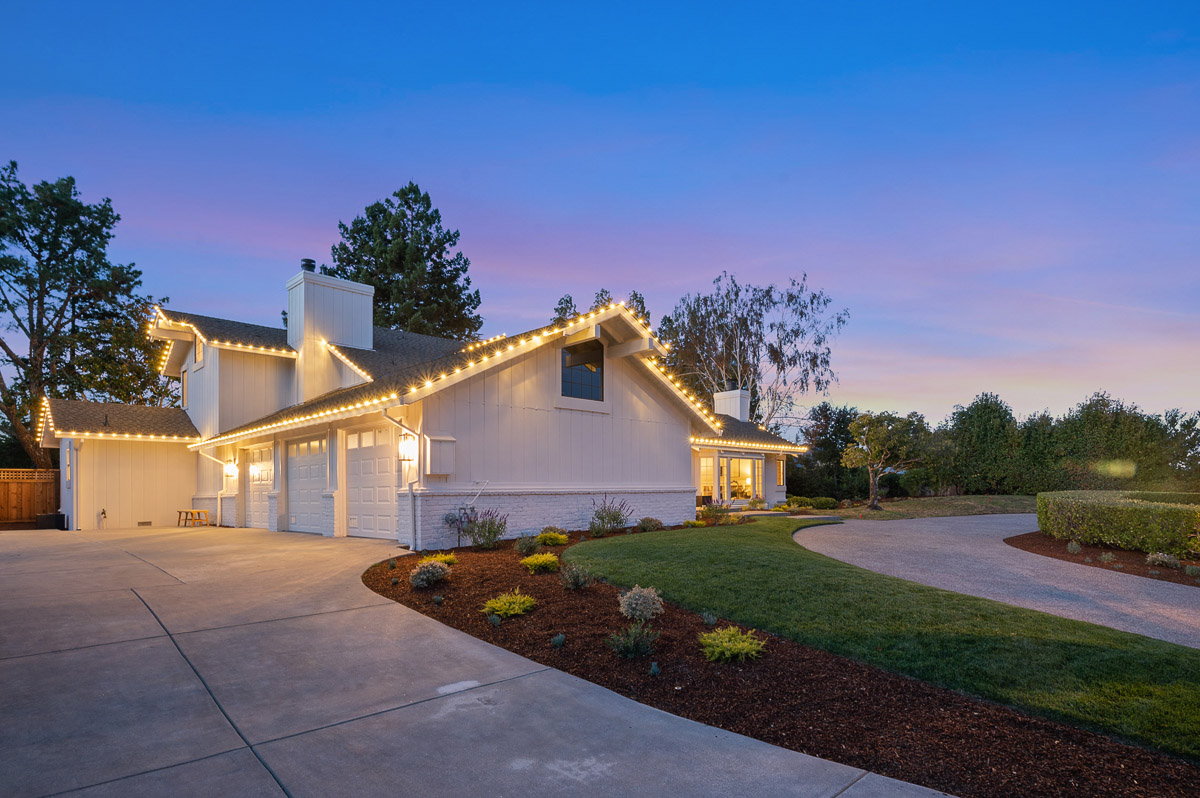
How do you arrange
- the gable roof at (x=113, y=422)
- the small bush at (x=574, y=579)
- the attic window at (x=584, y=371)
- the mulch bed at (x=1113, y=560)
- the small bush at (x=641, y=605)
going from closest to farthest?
the small bush at (x=641, y=605), the small bush at (x=574, y=579), the mulch bed at (x=1113, y=560), the attic window at (x=584, y=371), the gable roof at (x=113, y=422)

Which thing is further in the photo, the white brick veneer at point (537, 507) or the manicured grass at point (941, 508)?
the manicured grass at point (941, 508)

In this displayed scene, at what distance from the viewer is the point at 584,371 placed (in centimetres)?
1470

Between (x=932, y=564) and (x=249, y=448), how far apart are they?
729 inches

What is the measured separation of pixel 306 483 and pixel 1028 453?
29.6 metres

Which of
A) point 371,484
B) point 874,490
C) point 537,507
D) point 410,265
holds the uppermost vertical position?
point 410,265

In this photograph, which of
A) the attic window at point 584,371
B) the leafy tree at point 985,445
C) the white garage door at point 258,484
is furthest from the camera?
the leafy tree at point 985,445

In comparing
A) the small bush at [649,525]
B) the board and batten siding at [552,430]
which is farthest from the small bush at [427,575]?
the small bush at [649,525]

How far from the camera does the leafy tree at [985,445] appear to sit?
2880 cm

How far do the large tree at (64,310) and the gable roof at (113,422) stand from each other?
11.4 m

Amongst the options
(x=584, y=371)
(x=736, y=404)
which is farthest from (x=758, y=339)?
(x=584, y=371)

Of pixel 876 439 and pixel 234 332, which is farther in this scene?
pixel 876 439

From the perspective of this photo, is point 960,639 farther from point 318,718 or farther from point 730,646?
point 318,718

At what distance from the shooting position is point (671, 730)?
163 inches

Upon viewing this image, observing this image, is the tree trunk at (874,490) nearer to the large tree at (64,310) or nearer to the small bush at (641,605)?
the small bush at (641,605)
